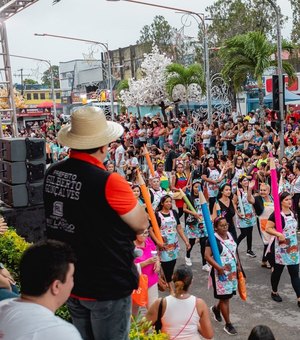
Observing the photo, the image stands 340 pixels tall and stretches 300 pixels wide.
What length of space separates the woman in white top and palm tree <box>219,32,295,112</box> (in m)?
15.9

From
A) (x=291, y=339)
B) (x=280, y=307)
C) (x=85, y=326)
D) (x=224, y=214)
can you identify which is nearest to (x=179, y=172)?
(x=224, y=214)

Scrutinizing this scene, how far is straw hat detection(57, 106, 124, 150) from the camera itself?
2.79m

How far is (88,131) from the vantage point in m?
2.84

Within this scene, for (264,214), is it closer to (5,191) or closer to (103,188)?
(5,191)

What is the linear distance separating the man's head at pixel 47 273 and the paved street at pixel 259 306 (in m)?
4.58

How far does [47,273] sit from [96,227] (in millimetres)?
560

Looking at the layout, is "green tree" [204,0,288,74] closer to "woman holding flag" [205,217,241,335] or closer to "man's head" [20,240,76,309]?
"woman holding flag" [205,217,241,335]

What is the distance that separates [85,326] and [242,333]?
13.2ft

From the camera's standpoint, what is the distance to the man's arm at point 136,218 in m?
2.62

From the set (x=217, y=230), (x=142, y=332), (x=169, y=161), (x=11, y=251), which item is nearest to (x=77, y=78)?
(x=169, y=161)

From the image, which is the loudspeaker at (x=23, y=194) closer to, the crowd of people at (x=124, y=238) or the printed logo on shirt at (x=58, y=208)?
the crowd of people at (x=124, y=238)

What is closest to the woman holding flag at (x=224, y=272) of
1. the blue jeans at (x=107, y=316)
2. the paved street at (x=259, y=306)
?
the paved street at (x=259, y=306)

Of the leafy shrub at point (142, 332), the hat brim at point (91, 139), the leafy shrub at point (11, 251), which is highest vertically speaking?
the hat brim at point (91, 139)

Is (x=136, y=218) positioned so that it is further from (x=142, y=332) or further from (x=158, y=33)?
(x=158, y=33)
